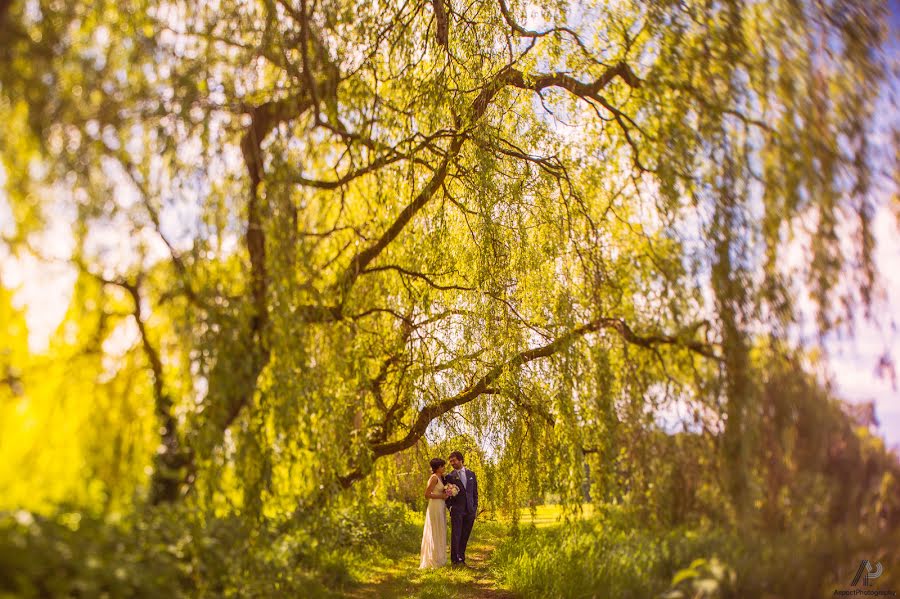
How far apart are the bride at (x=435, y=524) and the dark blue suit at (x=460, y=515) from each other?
0.84 ft

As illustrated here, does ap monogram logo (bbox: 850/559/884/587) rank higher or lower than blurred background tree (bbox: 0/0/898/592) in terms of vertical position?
lower

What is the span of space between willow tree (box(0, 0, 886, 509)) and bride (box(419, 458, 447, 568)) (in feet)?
7.17

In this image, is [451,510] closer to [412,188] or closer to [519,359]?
[519,359]

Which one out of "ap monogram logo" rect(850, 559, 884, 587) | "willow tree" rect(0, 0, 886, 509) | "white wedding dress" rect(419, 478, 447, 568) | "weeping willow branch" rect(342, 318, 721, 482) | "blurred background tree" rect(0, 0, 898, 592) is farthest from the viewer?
"white wedding dress" rect(419, 478, 447, 568)

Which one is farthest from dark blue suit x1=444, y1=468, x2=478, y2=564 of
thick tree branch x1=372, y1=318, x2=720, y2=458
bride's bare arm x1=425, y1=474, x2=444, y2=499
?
thick tree branch x1=372, y1=318, x2=720, y2=458

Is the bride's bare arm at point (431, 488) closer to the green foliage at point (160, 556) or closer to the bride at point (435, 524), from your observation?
the bride at point (435, 524)

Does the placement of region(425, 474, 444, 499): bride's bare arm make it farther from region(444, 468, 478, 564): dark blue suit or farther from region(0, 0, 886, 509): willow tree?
region(0, 0, 886, 509): willow tree

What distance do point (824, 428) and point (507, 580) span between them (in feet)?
14.3

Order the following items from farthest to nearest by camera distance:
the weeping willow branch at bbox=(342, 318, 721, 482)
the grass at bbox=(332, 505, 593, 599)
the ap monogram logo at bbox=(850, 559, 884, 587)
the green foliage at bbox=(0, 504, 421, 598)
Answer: the grass at bbox=(332, 505, 593, 599) < the weeping willow branch at bbox=(342, 318, 721, 482) < the ap monogram logo at bbox=(850, 559, 884, 587) < the green foliage at bbox=(0, 504, 421, 598)

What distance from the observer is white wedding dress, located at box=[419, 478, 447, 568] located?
8.85 metres

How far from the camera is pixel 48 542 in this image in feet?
9.36

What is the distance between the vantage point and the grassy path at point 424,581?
6.86 m

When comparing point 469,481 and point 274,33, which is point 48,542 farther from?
point 469,481

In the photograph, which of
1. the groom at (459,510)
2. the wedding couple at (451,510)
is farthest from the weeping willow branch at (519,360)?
the groom at (459,510)
